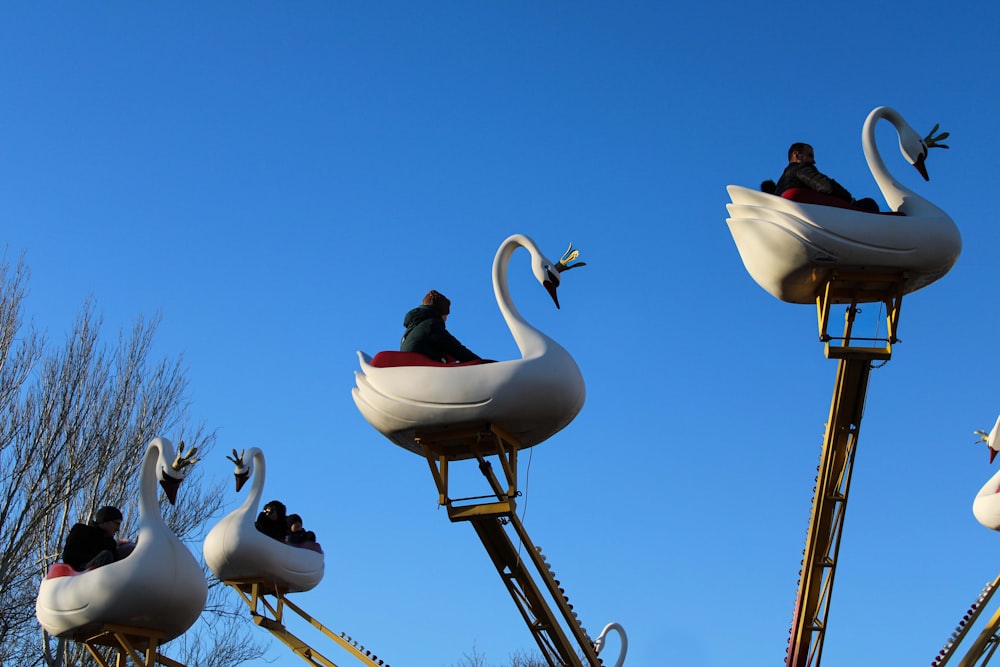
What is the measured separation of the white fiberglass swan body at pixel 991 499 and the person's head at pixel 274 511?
707 centimetres

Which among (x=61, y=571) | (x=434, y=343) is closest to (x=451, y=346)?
(x=434, y=343)

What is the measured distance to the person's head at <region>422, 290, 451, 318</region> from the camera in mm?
11685

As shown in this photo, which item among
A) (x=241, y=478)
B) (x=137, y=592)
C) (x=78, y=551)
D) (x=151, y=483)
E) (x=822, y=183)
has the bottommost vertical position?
(x=137, y=592)

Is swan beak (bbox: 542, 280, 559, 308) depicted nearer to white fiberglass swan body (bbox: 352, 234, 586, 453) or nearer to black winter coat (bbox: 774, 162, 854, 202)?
white fiberglass swan body (bbox: 352, 234, 586, 453)

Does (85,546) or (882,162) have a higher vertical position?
(882,162)

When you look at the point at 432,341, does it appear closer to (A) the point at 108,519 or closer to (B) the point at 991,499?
(A) the point at 108,519

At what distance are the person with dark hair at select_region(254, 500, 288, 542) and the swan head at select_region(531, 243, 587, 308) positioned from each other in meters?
4.15

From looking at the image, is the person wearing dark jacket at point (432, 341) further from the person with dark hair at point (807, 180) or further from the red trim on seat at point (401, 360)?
the person with dark hair at point (807, 180)

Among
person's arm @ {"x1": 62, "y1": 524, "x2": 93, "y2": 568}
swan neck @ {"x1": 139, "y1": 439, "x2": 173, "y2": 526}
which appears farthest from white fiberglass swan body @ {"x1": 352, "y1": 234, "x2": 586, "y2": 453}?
person's arm @ {"x1": 62, "y1": 524, "x2": 93, "y2": 568}

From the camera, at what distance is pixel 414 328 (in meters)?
11.4

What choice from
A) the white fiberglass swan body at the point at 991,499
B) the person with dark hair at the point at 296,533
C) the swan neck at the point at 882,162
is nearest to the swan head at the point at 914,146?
the swan neck at the point at 882,162

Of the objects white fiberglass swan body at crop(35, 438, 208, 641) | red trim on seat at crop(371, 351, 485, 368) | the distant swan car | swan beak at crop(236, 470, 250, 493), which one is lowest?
white fiberglass swan body at crop(35, 438, 208, 641)

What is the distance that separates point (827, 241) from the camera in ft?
32.5

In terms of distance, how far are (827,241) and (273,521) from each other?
22.1 feet
